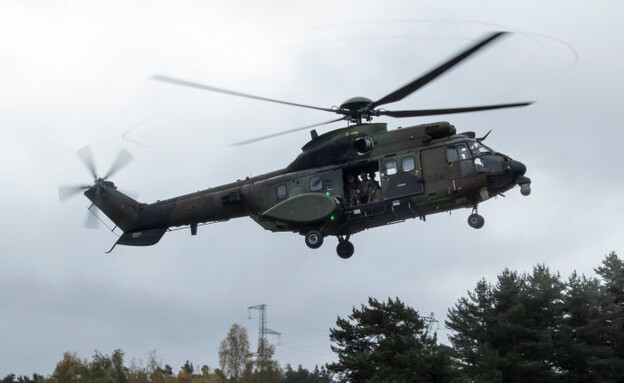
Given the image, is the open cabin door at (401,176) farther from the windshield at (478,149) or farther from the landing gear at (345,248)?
the landing gear at (345,248)

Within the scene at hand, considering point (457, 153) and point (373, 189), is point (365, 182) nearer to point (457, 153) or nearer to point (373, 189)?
point (373, 189)

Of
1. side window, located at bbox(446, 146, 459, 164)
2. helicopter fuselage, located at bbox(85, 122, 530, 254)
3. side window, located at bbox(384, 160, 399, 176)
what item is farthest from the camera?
side window, located at bbox(384, 160, 399, 176)

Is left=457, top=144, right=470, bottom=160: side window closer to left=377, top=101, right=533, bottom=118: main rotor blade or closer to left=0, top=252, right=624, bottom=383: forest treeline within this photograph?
left=377, top=101, right=533, bottom=118: main rotor blade

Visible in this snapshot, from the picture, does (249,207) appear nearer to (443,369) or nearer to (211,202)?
(211,202)

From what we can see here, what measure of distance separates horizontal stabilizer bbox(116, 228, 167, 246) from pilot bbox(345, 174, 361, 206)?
8050mm

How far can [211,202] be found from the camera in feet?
104

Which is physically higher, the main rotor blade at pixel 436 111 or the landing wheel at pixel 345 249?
the main rotor blade at pixel 436 111

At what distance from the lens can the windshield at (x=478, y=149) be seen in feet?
92.5

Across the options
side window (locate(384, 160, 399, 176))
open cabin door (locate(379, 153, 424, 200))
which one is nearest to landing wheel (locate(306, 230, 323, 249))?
open cabin door (locate(379, 153, 424, 200))

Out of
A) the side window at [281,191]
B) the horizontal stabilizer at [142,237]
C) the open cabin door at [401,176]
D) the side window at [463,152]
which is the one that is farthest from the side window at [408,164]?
the horizontal stabilizer at [142,237]

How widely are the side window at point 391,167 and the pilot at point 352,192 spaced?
4.59 feet

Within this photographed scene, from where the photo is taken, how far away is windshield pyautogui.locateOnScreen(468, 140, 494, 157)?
28203 millimetres

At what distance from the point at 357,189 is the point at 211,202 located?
231 inches

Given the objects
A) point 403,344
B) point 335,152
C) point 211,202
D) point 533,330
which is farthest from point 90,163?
point 533,330
